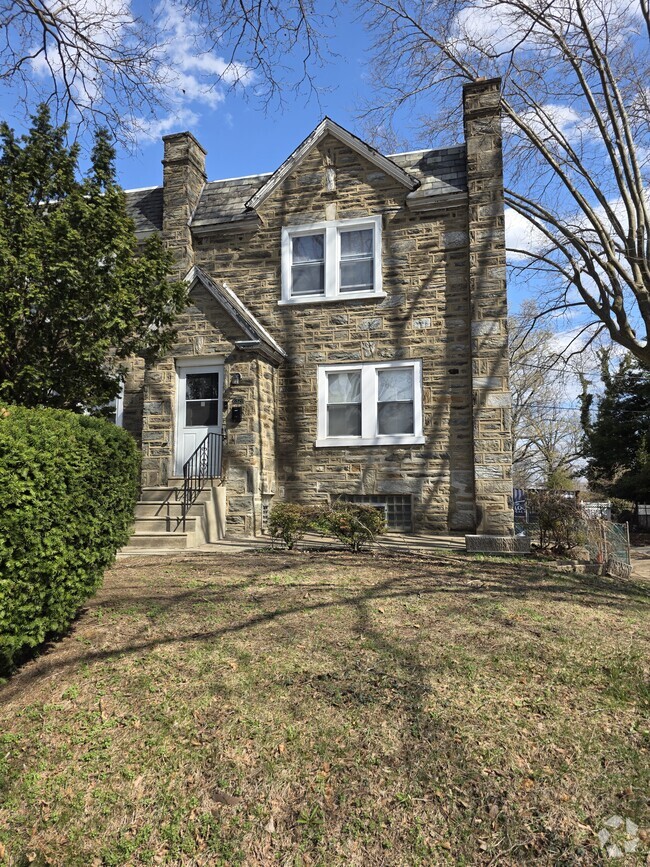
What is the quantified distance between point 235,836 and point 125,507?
298 cm

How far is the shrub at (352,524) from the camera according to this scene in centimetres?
837

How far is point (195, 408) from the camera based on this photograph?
465 inches

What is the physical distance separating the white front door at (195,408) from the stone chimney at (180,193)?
2647 mm

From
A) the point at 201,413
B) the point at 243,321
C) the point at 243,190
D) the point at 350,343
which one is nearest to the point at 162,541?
the point at 201,413

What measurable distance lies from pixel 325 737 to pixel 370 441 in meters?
8.56

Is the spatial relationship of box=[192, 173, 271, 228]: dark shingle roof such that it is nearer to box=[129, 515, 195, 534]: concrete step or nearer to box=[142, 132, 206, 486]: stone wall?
box=[142, 132, 206, 486]: stone wall

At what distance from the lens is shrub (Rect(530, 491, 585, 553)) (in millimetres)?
9766

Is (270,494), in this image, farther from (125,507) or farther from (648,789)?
(648,789)

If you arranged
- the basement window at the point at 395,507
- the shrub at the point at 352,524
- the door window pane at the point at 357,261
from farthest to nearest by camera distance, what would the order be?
the door window pane at the point at 357,261
the basement window at the point at 395,507
the shrub at the point at 352,524

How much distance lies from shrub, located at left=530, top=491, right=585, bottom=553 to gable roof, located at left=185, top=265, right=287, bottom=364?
19.3ft

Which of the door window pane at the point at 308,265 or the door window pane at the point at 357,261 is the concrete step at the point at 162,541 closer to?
the door window pane at the point at 308,265

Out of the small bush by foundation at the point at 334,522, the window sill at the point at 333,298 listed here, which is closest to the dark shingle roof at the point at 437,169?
the window sill at the point at 333,298

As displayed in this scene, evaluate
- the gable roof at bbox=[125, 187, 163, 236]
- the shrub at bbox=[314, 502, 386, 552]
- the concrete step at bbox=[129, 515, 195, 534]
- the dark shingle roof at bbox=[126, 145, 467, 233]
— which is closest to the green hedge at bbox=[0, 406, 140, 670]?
the shrub at bbox=[314, 502, 386, 552]

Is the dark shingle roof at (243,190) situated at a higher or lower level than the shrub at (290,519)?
higher
